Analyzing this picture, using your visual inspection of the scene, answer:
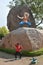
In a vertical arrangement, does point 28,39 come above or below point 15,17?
below

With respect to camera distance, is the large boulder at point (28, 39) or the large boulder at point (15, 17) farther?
the large boulder at point (15, 17)

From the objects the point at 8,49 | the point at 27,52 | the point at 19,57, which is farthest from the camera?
the point at 8,49

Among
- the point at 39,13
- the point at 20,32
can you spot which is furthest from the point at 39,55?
the point at 39,13

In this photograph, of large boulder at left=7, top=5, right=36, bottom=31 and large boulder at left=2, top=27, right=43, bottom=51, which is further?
large boulder at left=7, top=5, right=36, bottom=31

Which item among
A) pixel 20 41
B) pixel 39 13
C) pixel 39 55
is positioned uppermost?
pixel 39 13

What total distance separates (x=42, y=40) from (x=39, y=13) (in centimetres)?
1596

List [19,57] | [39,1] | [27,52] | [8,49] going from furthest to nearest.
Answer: [39,1] → [8,49] → [27,52] → [19,57]

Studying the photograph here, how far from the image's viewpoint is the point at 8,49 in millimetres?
14070

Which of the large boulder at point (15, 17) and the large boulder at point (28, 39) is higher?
the large boulder at point (15, 17)

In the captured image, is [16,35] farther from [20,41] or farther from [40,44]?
[40,44]

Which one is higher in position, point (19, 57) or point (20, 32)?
point (20, 32)

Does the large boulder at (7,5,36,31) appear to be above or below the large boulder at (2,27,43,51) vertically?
above

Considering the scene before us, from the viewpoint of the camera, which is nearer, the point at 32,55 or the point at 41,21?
the point at 32,55

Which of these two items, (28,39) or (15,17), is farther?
(15,17)
